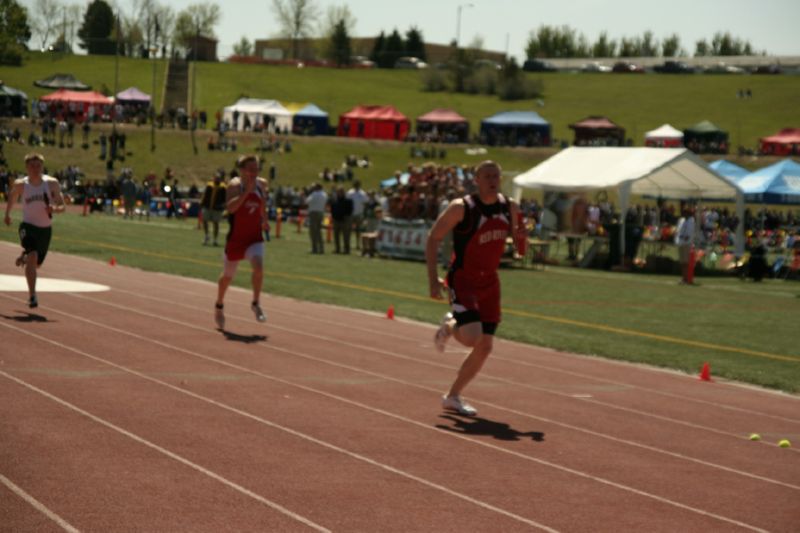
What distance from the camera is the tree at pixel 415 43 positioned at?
154500mm

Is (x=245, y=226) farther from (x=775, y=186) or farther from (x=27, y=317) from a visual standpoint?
(x=775, y=186)

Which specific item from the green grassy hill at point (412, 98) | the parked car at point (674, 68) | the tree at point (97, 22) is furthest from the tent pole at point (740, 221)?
the tree at point (97, 22)

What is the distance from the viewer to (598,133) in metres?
85.8

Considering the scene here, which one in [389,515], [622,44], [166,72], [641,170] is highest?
[622,44]

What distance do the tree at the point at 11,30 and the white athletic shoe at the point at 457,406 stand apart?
102580 millimetres

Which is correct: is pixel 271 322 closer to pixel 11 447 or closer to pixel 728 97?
pixel 11 447

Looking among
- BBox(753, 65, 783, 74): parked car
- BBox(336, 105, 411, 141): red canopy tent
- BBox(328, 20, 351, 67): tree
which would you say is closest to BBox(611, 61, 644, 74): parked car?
BBox(753, 65, 783, 74): parked car

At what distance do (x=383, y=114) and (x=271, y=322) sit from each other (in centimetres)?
7169

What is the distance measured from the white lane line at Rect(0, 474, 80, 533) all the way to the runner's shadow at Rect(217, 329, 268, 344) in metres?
6.90

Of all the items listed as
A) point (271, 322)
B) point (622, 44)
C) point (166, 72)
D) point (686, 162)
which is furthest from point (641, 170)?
point (622, 44)

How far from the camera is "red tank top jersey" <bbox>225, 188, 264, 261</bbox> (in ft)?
48.7

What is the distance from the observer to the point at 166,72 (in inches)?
4232

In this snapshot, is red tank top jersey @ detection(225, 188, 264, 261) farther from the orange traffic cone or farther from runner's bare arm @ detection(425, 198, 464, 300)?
runner's bare arm @ detection(425, 198, 464, 300)

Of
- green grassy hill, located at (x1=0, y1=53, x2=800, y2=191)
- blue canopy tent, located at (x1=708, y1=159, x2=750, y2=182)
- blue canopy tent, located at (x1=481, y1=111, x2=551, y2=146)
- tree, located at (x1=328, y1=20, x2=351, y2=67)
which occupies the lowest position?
blue canopy tent, located at (x1=708, y1=159, x2=750, y2=182)
